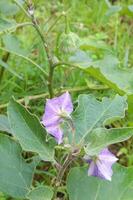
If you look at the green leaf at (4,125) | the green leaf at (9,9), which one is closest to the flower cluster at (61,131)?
the green leaf at (4,125)

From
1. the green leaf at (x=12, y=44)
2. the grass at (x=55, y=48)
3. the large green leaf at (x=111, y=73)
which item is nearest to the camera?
the large green leaf at (x=111, y=73)

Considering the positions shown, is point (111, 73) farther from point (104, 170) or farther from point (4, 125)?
point (104, 170)

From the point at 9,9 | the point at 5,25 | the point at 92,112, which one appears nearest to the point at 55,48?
the point at 5,25

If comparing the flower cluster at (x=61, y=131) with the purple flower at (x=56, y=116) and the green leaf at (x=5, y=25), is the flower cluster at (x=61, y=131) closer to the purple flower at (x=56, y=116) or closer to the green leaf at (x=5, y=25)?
the purple flower at (x=56, y=116)

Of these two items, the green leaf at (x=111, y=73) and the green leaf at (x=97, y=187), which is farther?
the green leaf at (x=111, y=73)

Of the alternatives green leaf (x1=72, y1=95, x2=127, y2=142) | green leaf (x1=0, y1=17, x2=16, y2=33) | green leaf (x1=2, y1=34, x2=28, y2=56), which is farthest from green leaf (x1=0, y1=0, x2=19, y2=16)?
green leaf (x1=72, y1=95, x2=127, y2=142)

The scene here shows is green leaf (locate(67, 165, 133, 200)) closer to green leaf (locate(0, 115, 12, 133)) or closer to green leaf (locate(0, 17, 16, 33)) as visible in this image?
green leaf (locate(0, 115, 12, 133))
